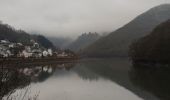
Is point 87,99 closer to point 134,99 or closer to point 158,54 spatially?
point 134,99

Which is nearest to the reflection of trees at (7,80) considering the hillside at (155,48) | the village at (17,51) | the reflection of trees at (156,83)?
the village at (17,51)

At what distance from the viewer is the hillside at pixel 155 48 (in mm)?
86037

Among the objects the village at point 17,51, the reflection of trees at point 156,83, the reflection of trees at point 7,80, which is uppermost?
the village at point 17,51

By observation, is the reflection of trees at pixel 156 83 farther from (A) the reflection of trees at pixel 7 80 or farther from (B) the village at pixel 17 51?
(A) the reflection of trees at pixel 7 80

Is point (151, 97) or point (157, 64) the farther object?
point (157, 64)

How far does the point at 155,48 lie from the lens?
91.2m

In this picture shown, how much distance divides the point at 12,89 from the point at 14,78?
39 centimetres

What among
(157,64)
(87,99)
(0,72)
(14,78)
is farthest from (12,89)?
(157,64)

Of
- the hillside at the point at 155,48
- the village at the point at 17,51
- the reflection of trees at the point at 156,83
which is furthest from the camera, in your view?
the hillside at the point at 155,48

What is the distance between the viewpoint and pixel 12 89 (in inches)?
360

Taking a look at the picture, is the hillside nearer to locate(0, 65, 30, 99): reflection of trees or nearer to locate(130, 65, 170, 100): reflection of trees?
locate(130, 65, 170, 100): reflection of trees

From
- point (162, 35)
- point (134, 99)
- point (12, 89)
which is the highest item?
point (162, 35)

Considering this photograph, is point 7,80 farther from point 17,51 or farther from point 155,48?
point 155,48

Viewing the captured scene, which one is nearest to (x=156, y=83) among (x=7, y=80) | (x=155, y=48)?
(x=7, y=80)
